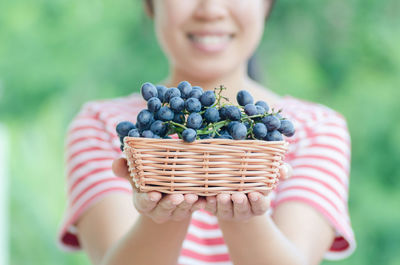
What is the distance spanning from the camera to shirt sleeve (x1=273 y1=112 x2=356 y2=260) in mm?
1134

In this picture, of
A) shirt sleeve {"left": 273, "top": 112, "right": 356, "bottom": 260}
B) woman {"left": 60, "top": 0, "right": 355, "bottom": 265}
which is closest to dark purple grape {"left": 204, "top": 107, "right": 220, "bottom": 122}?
woman {"left": 60, "top": 0, "right": 355, "bottom": 265}

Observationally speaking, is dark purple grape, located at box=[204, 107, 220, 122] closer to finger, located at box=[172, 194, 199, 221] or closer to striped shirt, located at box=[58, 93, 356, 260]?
finger, located at box=[172, 194, 199, 221]

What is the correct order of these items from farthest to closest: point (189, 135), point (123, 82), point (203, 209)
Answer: point (123, 82) → point (203, 209) → point (189, 135)

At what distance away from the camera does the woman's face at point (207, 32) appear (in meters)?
1.13

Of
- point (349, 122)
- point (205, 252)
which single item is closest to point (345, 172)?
point (205, 252)

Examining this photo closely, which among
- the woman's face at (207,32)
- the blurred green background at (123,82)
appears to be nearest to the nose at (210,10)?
the woman's face at (207,32)

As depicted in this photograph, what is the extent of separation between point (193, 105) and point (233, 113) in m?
0.05

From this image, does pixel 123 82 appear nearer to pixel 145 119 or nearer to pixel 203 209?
pixel 203 209

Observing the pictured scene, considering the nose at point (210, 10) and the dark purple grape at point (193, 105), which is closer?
the dark purple grape at point (193, 105)

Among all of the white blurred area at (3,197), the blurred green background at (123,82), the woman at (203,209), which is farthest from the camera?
the white blurred area at (3,197)

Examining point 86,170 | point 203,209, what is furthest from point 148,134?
point 86,170

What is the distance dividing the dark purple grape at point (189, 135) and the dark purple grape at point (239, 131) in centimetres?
5

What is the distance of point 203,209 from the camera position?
3.57 feet

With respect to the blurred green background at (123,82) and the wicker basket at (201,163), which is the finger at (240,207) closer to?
the wicker basket at (201,163)
